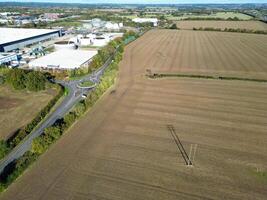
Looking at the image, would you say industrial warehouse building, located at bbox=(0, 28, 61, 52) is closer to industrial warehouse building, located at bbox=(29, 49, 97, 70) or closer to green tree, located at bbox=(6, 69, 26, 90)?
industrial warehouse building, located at bbox=(29, 49, 97, 70)

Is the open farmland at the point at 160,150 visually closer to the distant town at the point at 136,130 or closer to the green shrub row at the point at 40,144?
the distant town at the point at 136,130

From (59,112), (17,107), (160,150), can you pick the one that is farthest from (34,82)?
(160,150)

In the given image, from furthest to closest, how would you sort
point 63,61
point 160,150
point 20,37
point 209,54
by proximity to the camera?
1. point 20,37
2. point 209,54
3. point 63,61
4. point 160,150

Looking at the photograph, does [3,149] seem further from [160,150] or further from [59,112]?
[160,150]

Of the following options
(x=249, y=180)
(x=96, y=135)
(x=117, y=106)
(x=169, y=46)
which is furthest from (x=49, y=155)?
(x=169, y=46)

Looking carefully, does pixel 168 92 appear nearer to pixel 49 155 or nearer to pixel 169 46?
pixel 49 155

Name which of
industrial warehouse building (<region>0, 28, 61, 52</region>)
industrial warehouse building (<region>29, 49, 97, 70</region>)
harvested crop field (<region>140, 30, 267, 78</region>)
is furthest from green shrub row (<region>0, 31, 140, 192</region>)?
industrial warehouse building (<region>0, 28, 61, 52</region>)

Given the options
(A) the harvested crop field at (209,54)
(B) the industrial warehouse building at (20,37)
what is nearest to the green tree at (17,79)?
(A) the harvested crop field at (209,54)

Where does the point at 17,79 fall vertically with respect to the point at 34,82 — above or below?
above
